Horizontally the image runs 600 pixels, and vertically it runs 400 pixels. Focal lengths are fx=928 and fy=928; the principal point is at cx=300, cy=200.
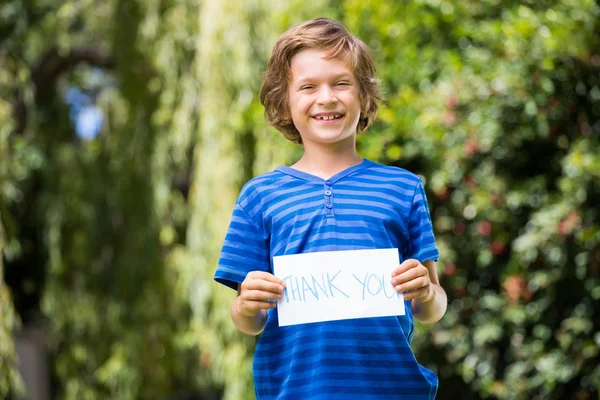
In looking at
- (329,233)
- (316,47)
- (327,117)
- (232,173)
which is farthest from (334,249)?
(232,173)

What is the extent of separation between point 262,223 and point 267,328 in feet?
0.61

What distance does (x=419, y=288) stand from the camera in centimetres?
156

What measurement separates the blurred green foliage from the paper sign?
2.02 meters

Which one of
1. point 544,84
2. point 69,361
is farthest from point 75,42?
point 544,84

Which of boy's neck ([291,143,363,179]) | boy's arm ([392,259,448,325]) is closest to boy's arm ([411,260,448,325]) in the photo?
boy's arm ([392,259,448,325])

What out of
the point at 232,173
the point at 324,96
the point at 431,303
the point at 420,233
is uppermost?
the point at 324,96

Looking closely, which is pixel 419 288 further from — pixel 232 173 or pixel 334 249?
pixel 232 173

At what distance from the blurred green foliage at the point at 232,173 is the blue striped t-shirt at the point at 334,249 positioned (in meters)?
1.90

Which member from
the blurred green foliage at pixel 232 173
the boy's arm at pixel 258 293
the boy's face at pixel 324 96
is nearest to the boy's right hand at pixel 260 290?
the boy's arm at pixel 258 293

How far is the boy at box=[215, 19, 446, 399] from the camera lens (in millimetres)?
1564

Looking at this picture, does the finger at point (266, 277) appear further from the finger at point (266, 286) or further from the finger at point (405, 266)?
the finger at point (405, 266)

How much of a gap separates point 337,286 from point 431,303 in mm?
188

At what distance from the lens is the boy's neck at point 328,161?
169 centimetres

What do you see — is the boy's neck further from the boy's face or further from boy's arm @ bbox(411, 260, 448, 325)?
boy's arm @ bbox(411, 260, 448, 325)
